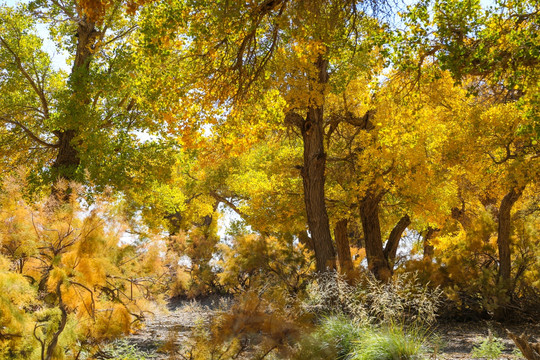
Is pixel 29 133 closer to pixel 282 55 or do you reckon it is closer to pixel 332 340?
pixel 282 55

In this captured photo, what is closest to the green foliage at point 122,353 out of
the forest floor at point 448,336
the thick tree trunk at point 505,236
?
the forest floor at point 448,336

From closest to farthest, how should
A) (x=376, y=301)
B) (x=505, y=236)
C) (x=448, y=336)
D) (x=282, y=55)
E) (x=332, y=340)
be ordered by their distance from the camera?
(x=332, y=340), (x=376, y=301), (x=448, y=336), (x=282, y=55), (x=505, y=236)

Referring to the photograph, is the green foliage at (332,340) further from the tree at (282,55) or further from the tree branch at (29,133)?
the tree branch at (29,133)

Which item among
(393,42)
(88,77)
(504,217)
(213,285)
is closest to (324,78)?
(393,42)

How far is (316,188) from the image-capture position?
10609mm

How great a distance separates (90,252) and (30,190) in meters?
7.48

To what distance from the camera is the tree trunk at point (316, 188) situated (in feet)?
34.1

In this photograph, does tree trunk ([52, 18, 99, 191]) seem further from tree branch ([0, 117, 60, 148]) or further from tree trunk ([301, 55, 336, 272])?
tree trunk ([301, 55, 336, 272])

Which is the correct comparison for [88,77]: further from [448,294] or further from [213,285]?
[448,294]

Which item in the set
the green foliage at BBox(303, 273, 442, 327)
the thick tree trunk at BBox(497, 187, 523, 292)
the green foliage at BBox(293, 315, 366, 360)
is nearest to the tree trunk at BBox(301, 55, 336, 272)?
the green foliage at BBox(303, 273, 442, 327)

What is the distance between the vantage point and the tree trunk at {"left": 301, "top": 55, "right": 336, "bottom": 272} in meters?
10.4

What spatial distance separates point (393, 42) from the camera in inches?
292

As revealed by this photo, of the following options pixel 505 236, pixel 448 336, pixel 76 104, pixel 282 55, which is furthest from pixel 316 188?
pixel 76 104

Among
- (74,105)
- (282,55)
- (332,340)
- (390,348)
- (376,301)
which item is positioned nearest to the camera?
(390,348)
